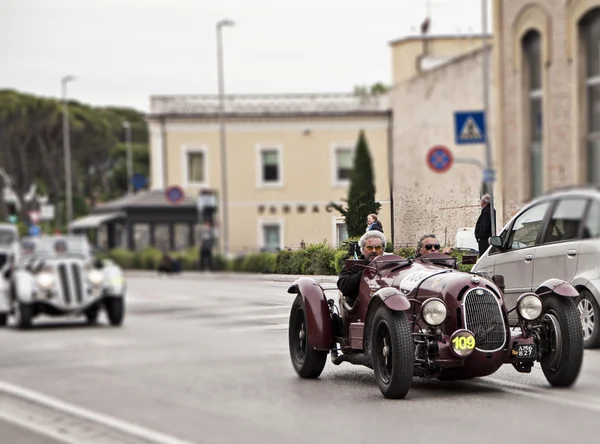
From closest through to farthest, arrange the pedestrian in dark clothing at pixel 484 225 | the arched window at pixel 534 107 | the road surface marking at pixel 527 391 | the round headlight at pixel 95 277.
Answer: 1. the road surface marking at pixel 527 391
2. the arched window at pixel 534 107
3. the pedestrian in dark clothing at pixel 484 225
4. the round headlight at pixel 95 277

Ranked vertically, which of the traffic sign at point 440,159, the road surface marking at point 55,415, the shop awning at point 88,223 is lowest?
the road surface marking at point 55,415

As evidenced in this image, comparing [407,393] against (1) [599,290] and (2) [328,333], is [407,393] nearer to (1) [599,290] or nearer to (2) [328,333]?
(2) [328,333]

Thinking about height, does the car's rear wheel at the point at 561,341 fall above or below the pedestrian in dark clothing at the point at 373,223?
below

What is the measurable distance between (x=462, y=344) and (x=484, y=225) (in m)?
0.42

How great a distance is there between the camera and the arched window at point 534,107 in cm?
439

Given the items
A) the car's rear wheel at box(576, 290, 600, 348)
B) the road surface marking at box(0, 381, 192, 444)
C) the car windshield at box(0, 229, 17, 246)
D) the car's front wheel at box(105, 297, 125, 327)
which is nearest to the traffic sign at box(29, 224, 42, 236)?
the car windshield at box(0, 229, 17, 246)

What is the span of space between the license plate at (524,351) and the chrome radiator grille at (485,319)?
0.05 m

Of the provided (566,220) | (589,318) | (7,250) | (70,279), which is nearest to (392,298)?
(589,318)

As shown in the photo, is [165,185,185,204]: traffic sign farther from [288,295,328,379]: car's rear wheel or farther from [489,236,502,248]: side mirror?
[489,236,502,248]: side mirror

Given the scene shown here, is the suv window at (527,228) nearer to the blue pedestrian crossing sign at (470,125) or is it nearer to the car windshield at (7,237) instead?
the blue pedestrian crossing sign at (470,125)

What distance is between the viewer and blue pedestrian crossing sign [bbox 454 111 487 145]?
517 cm

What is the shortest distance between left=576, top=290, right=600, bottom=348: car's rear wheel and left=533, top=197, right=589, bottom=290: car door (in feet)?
0.30

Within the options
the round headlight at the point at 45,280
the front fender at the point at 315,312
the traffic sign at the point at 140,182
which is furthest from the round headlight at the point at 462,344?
the round headlight at the point at 45,280

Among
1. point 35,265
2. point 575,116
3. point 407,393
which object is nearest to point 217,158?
point 407,393
